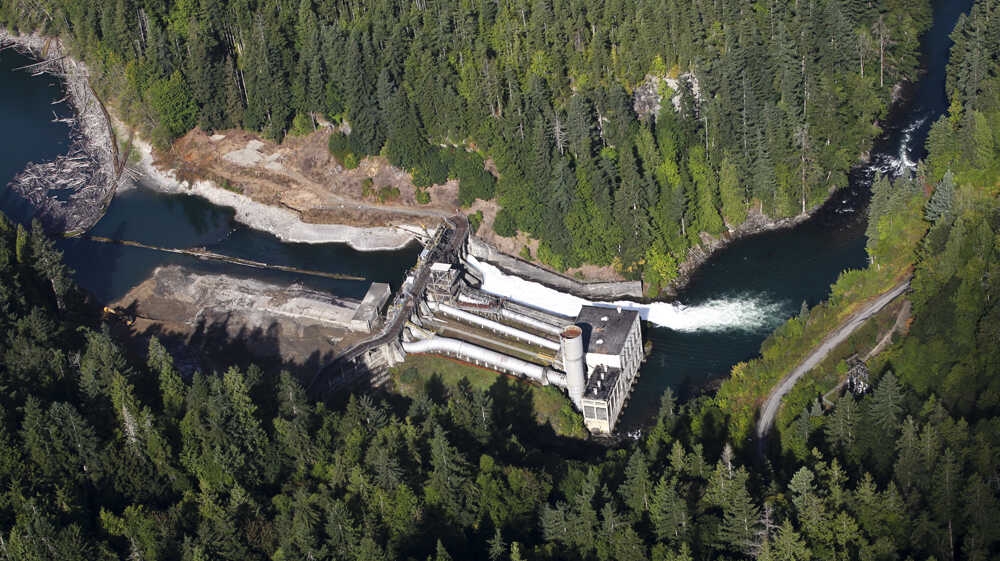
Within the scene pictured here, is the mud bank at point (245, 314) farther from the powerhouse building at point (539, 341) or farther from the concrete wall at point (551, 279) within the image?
the concrete wall at point (551, 279)

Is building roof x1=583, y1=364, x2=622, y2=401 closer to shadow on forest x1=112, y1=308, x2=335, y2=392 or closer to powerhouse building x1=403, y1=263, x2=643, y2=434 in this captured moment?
powerhouse building x1=403, y1=263, x2=643, y2=434

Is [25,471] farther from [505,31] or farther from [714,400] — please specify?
[505,31]

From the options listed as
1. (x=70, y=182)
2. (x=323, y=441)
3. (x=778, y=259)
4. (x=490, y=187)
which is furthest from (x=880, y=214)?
(x=70, y=182)

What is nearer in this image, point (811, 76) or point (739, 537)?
point (739, 537)

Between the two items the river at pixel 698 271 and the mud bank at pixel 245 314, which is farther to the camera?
the mud bank at pixel 245 314

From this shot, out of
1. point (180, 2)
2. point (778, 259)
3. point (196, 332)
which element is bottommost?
point (196, 332)

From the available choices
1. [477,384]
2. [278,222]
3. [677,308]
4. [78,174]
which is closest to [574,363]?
[477,384]

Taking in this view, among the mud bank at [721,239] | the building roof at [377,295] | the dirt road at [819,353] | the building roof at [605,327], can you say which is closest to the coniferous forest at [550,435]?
the mud bank at [721,239]
